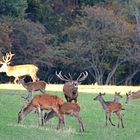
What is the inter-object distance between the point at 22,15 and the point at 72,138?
30.9 m

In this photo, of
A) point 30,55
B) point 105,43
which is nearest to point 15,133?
point 30,55

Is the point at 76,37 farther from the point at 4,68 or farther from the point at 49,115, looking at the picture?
the point at 49,115

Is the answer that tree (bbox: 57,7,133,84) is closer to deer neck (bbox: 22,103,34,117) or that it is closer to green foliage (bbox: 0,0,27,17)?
green foliage (bbox: 0,0,27,17)

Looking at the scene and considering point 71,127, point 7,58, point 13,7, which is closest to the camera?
point 71,127

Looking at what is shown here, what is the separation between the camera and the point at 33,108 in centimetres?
1538

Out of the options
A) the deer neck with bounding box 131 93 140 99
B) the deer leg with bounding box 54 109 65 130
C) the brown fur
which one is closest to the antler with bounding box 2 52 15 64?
the deer neck with bounding box 131 93 140 99

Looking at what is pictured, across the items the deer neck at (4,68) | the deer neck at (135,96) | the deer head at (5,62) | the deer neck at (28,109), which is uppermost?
the deer head at (5,62)

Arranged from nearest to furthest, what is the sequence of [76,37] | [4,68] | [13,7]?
[4,68]
[13,7]
[76,37]

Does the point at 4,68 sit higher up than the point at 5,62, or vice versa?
the point at 5,62

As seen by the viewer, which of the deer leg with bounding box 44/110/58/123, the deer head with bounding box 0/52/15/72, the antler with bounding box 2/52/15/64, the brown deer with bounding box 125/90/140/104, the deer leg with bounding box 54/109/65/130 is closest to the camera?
the deer leg with bounding box 54/109/65/130

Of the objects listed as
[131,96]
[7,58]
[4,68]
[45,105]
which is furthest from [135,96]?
[7,58]

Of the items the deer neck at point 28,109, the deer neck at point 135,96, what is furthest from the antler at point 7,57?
the deer neck at point 28,109

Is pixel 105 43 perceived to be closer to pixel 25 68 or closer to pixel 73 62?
pixel 73 62

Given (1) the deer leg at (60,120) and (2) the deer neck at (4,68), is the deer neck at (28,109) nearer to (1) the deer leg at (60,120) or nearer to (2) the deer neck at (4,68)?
(1) the deer leg at (60,120)
